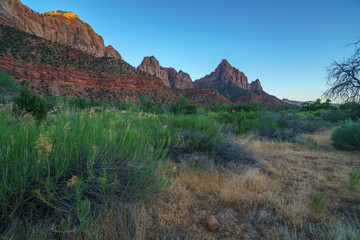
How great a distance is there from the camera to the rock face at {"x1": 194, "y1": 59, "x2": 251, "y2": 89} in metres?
121

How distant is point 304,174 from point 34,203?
13.7 ft

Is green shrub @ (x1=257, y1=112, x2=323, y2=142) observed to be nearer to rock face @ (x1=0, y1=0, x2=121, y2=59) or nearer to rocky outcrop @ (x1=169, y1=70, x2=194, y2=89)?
rock face @ (x1=0, y1=0, x2=121, y2=59)

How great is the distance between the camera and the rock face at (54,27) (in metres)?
50.5

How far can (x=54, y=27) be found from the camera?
7469cm

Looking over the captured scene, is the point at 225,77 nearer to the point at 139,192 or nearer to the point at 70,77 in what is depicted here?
the point at 70,77

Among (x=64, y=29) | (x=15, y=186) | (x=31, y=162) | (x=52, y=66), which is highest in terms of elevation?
(x=64, y=29)

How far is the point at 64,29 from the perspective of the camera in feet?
262

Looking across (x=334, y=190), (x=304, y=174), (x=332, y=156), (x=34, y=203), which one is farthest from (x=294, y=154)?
(x=34, y=203)

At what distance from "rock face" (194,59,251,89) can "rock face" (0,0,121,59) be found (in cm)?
7730

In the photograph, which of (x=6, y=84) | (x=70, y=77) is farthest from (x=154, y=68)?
(x=6, y=84)

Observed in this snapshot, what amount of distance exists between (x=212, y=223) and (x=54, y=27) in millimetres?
107379

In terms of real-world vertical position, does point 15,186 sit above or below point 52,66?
below

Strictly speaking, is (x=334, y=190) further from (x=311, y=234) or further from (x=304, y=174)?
(x=311, y=234)

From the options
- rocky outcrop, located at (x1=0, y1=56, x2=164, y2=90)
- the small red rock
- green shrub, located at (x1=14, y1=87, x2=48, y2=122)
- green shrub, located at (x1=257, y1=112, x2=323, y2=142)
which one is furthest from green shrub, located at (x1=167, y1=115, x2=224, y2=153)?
rocky outcrop, located at (x1=0, y1=56, x2=164, y2=90)
